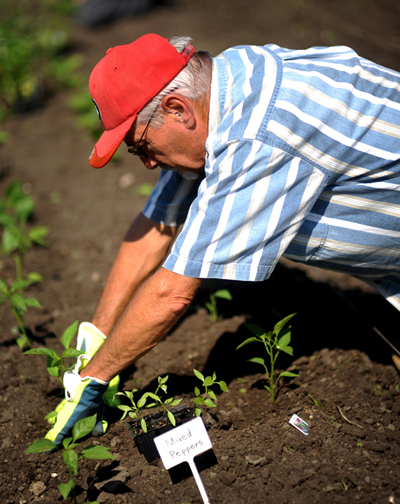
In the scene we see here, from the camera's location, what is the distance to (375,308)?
241 cm

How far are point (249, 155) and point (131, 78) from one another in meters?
0.50

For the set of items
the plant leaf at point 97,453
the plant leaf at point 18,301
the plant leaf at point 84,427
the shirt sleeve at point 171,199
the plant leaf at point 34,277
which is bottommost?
the plant leaf at point 34,277

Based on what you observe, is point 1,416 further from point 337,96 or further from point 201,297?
point 337,96

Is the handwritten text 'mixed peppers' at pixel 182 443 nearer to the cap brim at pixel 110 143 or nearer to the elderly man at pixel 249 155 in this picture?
the elderly man at pixel 249 155

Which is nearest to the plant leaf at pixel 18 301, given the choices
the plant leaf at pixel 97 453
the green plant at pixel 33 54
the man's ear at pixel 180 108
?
the plant leaf at pixel 97 453

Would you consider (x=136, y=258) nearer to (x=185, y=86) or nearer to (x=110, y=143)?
(x=110, y=143)

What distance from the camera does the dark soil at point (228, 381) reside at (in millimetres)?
1568

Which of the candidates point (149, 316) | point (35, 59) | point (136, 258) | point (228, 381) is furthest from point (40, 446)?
point (35, 59)

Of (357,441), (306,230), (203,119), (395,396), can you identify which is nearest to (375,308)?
(395,396)

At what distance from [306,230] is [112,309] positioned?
106 centimetres

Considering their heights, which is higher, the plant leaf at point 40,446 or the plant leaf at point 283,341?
the plant leaf at point 283,341

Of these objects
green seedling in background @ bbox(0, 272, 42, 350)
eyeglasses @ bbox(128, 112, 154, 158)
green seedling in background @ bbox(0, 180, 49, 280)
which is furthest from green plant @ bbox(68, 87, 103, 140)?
eyeglasses @ bbox(128, 112, 154, 158)

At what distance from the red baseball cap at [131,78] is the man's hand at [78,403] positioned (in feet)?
2.80

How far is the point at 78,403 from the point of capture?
169 centimetres
